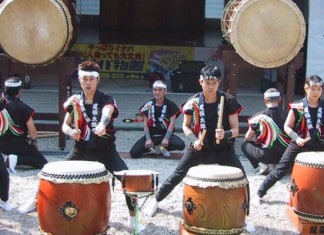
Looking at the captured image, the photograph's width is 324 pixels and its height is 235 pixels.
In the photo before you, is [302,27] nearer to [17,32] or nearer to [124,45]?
[17,32]

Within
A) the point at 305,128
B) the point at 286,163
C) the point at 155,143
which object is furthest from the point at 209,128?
the point at 155,143

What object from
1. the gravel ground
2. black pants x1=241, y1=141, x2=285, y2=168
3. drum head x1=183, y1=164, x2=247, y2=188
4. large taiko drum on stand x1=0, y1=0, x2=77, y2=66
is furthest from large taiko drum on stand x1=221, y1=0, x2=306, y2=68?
drum head x1=183, y1=164, x2=247, y2=188

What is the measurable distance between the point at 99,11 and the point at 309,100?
11.7 meters

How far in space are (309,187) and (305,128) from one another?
84 centimetres

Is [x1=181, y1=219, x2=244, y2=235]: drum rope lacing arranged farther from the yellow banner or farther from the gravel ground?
the yellow banner

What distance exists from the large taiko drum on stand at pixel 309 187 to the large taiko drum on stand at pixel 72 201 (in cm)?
136

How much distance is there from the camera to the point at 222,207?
12.5 feet

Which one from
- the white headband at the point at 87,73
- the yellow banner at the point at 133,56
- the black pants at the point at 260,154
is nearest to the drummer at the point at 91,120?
the white headband at the point at 87,73

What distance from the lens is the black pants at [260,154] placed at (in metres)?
5.91

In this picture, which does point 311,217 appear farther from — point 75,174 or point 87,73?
point 87,73

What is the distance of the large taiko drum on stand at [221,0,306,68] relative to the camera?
6.47m

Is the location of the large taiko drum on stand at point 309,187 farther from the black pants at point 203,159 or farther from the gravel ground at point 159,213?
the black pants at point 203,159

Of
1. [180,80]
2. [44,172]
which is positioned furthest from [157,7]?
[44,172]

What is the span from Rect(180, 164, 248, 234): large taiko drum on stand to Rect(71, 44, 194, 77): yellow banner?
26.7 feet
